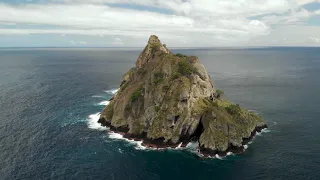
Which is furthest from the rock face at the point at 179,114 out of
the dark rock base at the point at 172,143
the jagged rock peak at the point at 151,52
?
the jagged rock peak at the point at 151,52

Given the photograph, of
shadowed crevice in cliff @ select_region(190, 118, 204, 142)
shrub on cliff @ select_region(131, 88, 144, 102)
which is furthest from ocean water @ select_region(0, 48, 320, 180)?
shrub on cliff @ select_region(131, 88, 144, 102)

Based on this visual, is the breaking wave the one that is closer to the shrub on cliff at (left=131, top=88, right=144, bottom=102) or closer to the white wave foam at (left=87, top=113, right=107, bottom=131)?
the white wave foam at (left=87, top=113, right=107, bottom=131)

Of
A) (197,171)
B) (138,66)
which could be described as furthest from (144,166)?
(138,66)

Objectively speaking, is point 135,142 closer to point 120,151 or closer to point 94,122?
point 120,151

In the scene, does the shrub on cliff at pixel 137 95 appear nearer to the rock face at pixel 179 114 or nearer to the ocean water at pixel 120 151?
the rock face at pixel 179 114

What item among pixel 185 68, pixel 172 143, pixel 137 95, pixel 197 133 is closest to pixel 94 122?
pixel 137 95

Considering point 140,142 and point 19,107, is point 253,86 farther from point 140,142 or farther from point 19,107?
point 19,107
